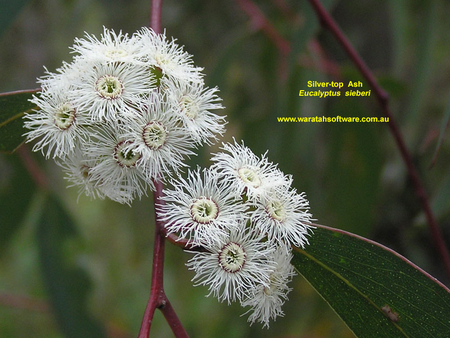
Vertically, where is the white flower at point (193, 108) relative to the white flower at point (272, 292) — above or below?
above

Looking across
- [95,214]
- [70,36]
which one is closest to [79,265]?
[70,36]

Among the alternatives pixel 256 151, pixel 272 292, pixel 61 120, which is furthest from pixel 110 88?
pixel 256 151

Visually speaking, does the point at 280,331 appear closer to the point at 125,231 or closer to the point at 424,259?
the point at 424,259

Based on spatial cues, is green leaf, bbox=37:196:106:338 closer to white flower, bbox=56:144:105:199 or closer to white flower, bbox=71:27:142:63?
white flower, bbox=56:144:105:199

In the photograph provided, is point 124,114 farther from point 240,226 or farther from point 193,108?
point 240,226

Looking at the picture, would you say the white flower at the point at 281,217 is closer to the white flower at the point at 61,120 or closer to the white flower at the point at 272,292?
the white flower at the point at 272,292

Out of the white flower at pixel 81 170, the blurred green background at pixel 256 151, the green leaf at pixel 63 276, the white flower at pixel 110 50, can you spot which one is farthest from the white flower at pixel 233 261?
the green leaf at pixel 63 276

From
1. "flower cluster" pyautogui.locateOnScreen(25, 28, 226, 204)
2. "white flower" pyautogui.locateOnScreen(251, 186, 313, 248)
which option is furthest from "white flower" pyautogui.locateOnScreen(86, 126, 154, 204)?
"white flower" pyautogui.locateOnScreen(251, 186, 313, 248)
